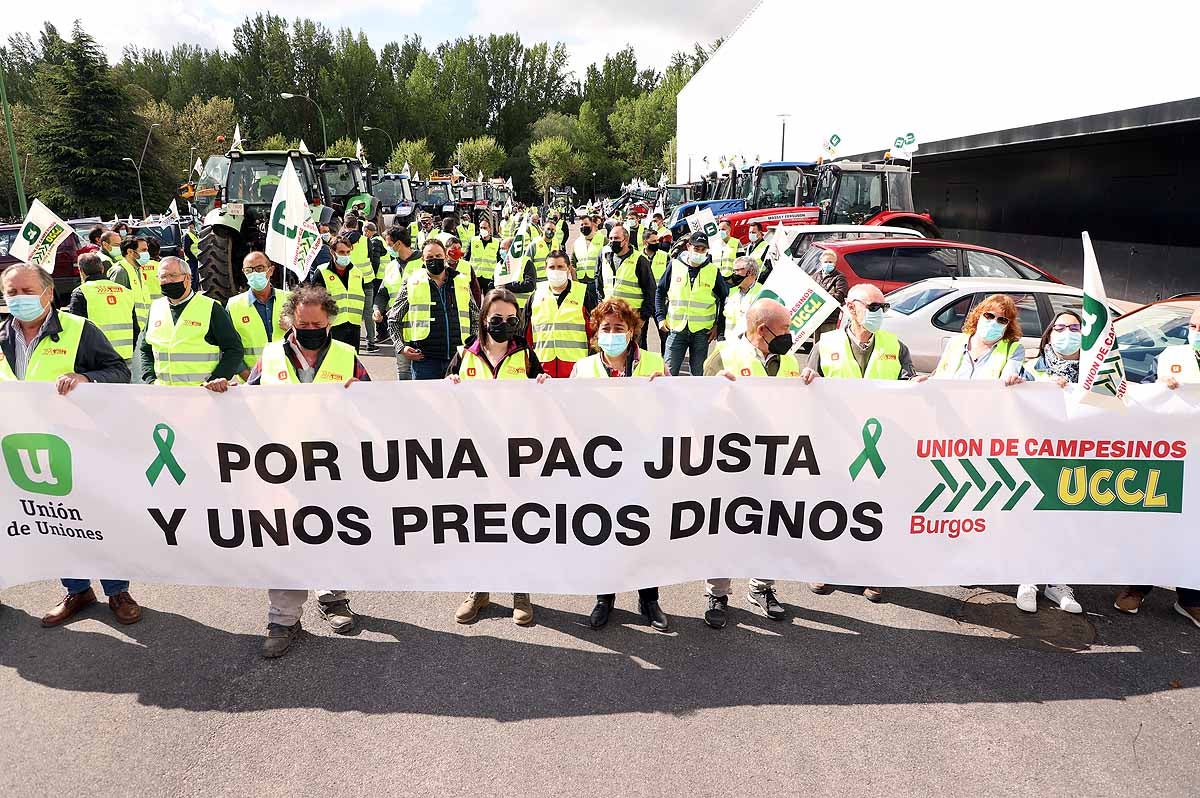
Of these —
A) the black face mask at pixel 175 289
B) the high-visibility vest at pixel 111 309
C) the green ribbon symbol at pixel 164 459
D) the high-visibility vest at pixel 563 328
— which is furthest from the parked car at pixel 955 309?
the high-visibility vest at pixel 111 309

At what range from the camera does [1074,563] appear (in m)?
4.38

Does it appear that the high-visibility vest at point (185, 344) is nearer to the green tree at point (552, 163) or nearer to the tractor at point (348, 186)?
the tractor at point (348, 186)

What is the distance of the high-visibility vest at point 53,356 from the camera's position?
4.54 meters

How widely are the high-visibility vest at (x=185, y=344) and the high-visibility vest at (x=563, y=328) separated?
2.33m

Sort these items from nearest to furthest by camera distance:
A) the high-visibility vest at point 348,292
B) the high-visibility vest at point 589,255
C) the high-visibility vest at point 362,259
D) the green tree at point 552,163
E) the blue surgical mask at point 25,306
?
the blue surgical mask at point 25,306 < the high-visibility vest at point 348,292 < the high-visibility vest at point 362,259 < the high-visibility vest at point 589,255 < the green tree at point 552,163

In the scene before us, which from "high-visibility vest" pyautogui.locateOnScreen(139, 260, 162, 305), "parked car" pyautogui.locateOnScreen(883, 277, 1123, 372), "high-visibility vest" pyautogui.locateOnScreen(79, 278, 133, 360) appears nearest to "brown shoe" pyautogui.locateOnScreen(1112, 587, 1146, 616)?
"parked car" pyautogui.locateOnScreen(883, 277, 1123, 372)

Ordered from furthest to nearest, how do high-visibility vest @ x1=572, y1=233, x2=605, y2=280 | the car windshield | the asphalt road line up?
1. high-visibility vest @ x1=572, y1=233, x2=605, y2=280
2. the car windshield
3. the asphalt road

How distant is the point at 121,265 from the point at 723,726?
8.04 meters

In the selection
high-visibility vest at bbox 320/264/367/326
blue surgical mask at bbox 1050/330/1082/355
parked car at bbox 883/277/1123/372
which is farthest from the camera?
high-visibility vest at bbox 320/264/367/326

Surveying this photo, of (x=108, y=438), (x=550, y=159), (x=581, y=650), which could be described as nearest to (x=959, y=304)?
(x=581, y=650)

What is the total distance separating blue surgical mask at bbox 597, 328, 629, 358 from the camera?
4.57 m

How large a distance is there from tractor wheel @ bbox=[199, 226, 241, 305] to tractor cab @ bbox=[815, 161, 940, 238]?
39.8 feet

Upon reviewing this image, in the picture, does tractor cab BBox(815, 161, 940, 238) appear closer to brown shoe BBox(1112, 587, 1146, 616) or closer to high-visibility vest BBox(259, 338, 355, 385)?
brown shoe BBox(1112, 587, 1146, 616)

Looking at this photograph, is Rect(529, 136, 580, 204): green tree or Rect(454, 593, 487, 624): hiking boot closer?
Rect(454, 593, 487, 624): hiking boot
